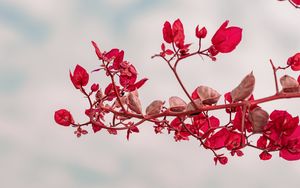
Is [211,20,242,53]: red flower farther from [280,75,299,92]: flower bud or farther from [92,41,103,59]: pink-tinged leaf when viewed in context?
[92,41,103,59]: pink-tinged leaf

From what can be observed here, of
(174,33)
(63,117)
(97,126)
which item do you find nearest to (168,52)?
(174,33)

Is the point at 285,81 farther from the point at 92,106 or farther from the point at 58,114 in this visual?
the point at 58,114

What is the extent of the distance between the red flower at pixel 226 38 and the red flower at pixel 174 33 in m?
0.08

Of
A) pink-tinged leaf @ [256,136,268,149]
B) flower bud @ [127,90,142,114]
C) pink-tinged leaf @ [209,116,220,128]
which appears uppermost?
flower bud @ [127,90,142,114]

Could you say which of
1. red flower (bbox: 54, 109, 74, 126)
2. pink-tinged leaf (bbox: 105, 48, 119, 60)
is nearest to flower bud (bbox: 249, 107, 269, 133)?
pink-tinged leaf (bbox: 105, 48, 119, 60)

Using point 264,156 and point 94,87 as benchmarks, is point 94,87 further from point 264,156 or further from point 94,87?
point 264,156

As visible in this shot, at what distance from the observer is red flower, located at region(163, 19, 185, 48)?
1232mm

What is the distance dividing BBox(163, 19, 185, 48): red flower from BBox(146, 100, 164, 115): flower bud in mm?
151

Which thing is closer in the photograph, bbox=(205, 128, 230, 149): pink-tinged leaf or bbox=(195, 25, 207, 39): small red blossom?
bbox=(195, 25, 207, 39): small red blossom

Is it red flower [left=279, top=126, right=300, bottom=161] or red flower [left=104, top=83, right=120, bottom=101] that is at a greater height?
red flower [left=104, top=83, right=120, bottom=101]

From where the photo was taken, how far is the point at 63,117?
1.39m

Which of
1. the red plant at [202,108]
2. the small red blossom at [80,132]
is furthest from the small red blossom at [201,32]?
the small red blossom at [80,132]

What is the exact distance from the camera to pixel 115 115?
1.28 m

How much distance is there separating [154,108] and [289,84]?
1.07ft
